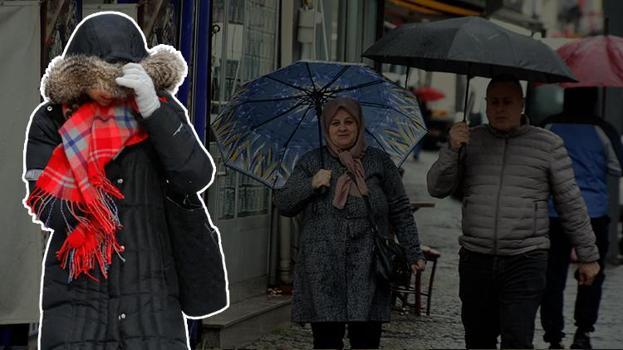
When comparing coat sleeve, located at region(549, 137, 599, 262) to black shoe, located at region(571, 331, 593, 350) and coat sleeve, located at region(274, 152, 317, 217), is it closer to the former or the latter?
coat sleeve, located at region(274, 152, 317, 217)

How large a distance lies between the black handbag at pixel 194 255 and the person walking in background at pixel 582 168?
506cm

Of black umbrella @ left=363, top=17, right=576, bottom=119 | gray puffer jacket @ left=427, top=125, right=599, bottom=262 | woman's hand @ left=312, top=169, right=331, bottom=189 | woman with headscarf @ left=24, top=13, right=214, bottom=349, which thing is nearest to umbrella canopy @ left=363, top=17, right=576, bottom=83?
black umbrella @ left=363, top=17, right=576, bottom=119

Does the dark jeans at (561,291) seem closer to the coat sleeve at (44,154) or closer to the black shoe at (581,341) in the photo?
the black shoe at (581,341)

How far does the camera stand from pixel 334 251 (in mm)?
6586

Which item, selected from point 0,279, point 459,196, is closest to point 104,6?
point 0,279

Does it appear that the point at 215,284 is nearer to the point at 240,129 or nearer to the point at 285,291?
the point at 240,129

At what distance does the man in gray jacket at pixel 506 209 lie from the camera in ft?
22.0

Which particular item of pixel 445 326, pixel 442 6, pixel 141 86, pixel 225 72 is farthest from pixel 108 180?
pixel 442 6

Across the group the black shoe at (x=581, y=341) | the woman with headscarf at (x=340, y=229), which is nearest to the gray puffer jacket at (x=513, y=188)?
the woman with headscarf at (x=340, y=229)

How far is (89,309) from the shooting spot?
13.8ft

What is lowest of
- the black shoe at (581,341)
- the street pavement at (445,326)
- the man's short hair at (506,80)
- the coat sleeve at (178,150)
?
the street pavement at (445,326)

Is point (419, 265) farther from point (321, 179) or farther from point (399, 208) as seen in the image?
point (321, 179)

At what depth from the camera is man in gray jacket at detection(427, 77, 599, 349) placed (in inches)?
263

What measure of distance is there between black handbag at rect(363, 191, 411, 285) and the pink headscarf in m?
0.08
